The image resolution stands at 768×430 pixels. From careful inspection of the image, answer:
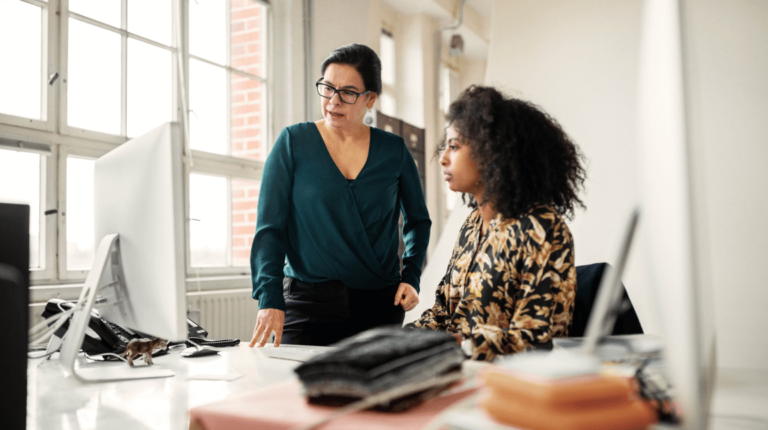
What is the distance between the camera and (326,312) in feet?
5.00

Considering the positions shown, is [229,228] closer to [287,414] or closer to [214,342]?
[214,342]

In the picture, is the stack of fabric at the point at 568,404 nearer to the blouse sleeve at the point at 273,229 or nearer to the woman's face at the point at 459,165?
the woman's face at the point at 459,165

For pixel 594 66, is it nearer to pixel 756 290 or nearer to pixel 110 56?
pixel 756 290

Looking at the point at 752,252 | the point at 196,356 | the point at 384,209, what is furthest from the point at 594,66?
the point at 196,356

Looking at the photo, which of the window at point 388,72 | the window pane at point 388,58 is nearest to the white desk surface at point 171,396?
the window at point 388,72

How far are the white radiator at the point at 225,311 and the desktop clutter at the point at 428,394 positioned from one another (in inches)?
99.6

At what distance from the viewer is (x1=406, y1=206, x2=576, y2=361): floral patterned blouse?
1.02 metres

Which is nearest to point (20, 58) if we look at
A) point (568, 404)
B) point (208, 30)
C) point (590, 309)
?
point (208, 30)

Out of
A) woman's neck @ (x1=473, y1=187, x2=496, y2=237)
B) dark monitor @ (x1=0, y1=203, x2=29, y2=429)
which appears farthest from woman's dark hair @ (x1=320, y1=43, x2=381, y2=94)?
dark monitor @ (x1=0, y1=203, x2=29, y2=429)

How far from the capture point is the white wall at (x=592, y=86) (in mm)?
2717

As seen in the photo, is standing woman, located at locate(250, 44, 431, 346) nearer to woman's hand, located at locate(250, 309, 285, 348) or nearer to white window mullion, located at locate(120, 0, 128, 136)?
woman's hand, located at locate(250, 309, 285, 348)

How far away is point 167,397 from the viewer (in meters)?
1.01

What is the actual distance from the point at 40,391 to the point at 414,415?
85 cm

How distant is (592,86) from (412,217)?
62.7 inches
